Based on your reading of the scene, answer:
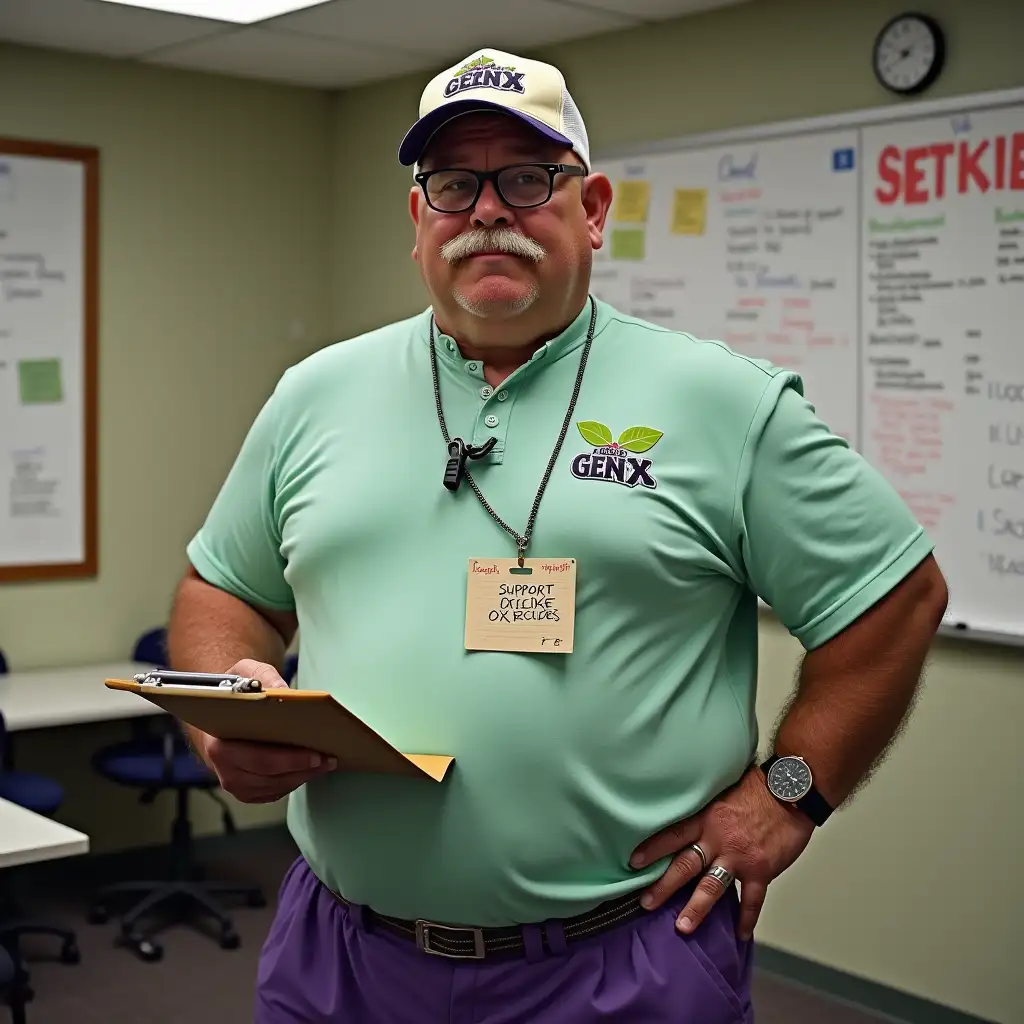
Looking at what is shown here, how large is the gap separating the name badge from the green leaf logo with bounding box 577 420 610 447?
0.14 m

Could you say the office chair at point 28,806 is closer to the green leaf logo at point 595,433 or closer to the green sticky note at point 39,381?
the green sticky note at point 39,381

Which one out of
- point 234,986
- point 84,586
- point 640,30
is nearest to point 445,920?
point 234,986

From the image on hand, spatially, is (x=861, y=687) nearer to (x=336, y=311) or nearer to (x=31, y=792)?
(x=31, y=792)

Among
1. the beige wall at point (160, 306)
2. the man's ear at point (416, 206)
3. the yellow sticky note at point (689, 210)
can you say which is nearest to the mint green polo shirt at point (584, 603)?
the man's ear at point (416, 206)

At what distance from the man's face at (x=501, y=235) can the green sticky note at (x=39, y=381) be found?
11.2ft

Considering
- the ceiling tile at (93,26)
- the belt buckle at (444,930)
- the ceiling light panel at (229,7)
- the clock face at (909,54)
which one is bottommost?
the belt buckle at (444,930)

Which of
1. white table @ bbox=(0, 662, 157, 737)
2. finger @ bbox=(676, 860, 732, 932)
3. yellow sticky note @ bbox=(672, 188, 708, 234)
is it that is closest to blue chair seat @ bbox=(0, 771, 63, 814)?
white table @ bbox=(0, 662, 157, 737)

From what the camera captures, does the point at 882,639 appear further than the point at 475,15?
No

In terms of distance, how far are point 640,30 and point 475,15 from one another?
52 centimetres

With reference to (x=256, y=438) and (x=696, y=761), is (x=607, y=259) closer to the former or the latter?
(x=256, y=438)

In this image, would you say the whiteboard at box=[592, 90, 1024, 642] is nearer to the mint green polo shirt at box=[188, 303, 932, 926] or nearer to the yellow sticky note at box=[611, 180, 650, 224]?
the yellow sticky note at box=[611, 180, 650, 224]

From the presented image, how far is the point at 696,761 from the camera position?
1.65 metres

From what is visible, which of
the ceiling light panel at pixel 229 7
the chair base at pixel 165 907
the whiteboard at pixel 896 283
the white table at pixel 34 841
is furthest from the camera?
the chair base at pixel 165 907

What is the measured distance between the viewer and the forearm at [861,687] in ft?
5.32
